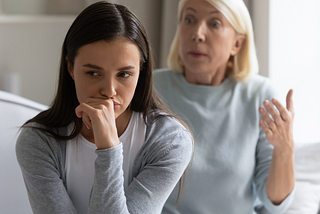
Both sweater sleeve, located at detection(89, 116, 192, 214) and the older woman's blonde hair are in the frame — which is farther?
the older woman's blonde hair

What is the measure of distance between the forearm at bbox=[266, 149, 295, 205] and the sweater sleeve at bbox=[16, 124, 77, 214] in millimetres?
662

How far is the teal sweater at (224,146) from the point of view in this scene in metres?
1.14

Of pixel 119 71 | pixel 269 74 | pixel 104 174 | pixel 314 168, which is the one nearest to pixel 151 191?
pixel 104 174

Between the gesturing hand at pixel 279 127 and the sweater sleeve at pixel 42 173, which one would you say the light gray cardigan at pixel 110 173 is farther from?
the gesturing hand at pixel 279 127

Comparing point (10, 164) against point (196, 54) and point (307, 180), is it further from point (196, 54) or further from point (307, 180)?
point (307, 180)

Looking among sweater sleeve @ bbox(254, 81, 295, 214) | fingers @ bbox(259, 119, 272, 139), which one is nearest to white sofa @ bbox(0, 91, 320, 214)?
sweater sleeve @ bbox(254, 81, 295, 214)

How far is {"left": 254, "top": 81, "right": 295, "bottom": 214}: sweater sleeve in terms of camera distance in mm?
1155

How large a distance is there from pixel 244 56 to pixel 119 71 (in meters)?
0.75

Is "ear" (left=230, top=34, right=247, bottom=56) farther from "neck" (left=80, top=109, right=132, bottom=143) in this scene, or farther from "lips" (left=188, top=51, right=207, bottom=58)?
"neck" (left=80, top=109, right=132, bottom=143)

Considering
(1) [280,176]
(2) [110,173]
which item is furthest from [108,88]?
(1) [280,176]

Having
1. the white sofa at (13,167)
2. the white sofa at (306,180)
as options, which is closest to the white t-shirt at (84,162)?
the white sofa at (13,167)

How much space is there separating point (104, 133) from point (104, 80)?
11 cm

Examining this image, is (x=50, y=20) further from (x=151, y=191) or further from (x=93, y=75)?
(x=151, y=191)

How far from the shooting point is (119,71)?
0.70 meters
